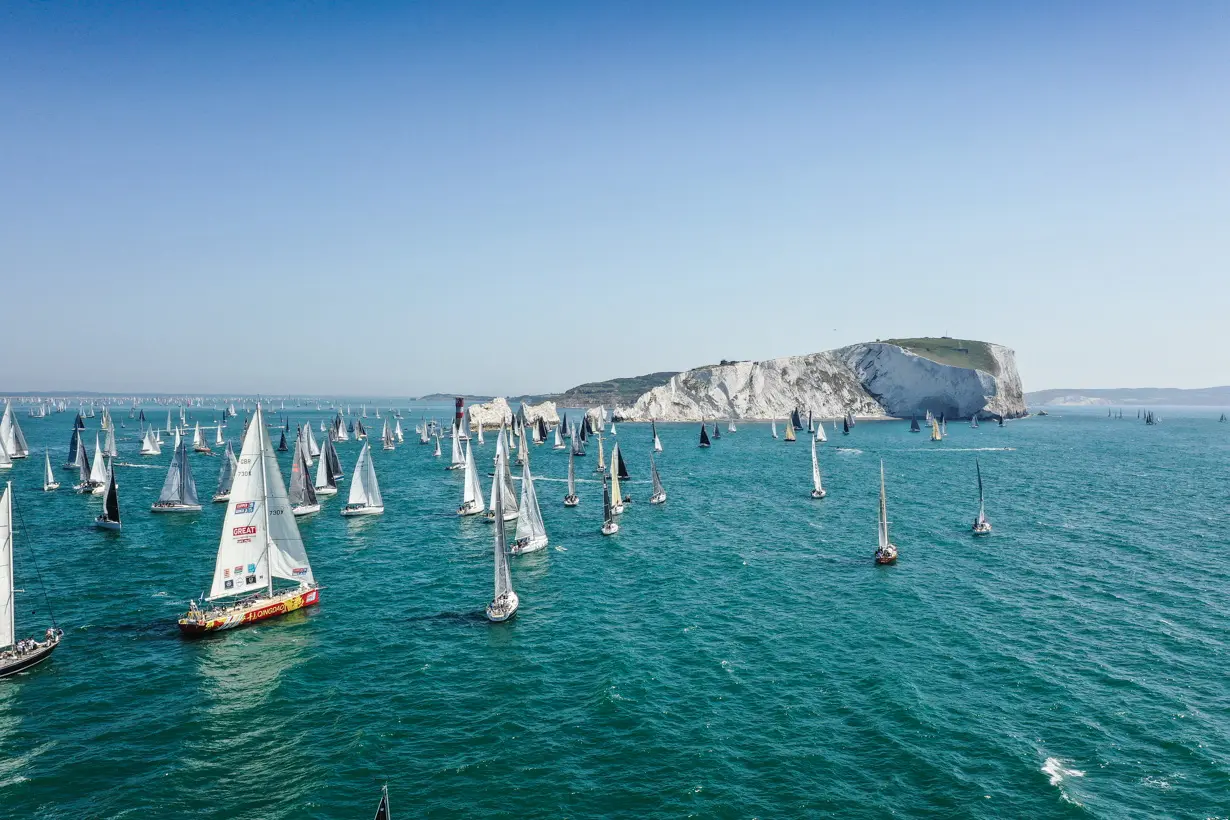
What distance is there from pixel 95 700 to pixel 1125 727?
50.8 meters

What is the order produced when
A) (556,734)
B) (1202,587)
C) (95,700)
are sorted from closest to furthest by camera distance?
(556,734) → (95,700) → (1202,587)

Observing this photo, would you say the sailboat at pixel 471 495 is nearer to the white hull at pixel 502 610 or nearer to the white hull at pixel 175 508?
the white hull at pixel 175 508

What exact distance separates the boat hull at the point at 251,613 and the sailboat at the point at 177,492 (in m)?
46.5

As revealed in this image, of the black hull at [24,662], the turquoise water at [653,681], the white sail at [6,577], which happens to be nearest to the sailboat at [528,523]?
the turquoise water at [653,681]

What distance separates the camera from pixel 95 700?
35625 mm

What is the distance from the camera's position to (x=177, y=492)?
85.9m

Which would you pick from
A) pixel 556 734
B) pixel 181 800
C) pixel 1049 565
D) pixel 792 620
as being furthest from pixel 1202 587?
pixel 181 800

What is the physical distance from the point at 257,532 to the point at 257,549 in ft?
3.95

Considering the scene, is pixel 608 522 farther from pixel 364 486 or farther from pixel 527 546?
pixel 364 486

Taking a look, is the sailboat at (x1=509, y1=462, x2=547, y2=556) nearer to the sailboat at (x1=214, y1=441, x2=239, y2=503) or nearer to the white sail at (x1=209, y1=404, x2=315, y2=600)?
the white sail at (x1=209, y1=404, x2=315, y2=600)

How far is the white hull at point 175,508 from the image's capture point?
8525cm

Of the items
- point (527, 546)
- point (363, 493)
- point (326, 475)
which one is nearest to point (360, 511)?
point (363, 493)

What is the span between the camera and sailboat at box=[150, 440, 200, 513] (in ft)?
281

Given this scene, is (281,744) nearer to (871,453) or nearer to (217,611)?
(217,611)
